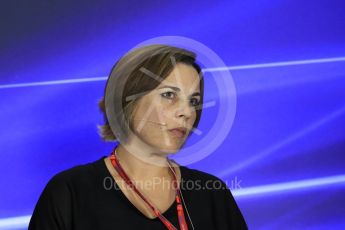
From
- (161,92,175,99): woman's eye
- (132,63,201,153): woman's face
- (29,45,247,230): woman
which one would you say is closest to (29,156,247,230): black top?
(29,45,247,230): woman

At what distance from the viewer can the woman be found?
Answer: 3.78 feet

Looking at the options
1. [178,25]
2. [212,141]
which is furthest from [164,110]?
[178,25]

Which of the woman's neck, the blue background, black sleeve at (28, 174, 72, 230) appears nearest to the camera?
black sleeve at (28, 174, 72, 230)

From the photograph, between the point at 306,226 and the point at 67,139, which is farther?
the point at 306,226

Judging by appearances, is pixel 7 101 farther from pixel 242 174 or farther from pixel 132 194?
pixel 242 174

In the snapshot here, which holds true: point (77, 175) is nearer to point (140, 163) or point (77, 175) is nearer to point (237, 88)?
point (140, 163)

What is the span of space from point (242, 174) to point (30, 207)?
0.75 m

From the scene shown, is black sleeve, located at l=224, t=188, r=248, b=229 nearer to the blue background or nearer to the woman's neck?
the woman's neck

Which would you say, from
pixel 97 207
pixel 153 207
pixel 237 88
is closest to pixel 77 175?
pixel 97 207

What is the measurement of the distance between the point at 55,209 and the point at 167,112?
351 mm

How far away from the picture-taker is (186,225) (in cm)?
121

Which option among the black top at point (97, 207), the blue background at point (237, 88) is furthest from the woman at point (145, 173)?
the blue background at point (237, 88)

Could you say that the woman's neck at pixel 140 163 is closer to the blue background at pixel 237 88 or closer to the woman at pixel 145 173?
the woman at pixel 145 173

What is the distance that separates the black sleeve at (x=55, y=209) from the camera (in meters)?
1.13
